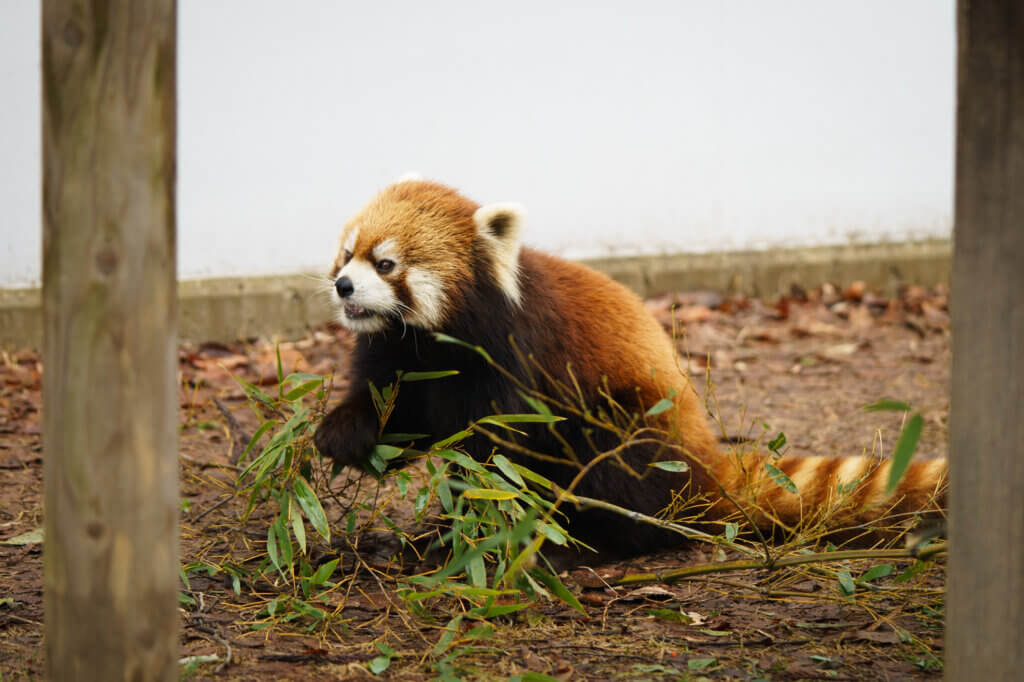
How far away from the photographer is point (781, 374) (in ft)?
16.3

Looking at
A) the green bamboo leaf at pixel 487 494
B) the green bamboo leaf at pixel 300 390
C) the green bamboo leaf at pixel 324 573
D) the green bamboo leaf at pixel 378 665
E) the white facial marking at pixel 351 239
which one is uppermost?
the white facial marking at pixel 351 239

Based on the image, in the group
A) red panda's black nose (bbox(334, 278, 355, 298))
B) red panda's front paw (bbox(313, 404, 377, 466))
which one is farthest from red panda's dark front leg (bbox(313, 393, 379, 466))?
red panda's black nose (bbox(334, 278, 355, 298))

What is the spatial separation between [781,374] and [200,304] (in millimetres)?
3120

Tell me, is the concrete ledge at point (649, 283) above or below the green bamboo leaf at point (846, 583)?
above

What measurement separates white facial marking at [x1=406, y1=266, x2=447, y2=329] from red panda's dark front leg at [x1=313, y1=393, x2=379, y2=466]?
11.8 inches

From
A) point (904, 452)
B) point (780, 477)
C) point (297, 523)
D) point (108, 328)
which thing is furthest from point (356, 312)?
point (904, 452)

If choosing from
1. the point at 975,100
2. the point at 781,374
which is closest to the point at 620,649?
the point at 975,100

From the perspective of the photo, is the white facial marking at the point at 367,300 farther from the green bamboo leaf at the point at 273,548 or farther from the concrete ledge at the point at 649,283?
the concrete ledge at the point at 649,283

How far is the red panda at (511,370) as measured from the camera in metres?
2.71

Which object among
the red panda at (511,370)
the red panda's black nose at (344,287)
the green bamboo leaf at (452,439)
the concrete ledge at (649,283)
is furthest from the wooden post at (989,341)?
the concrete ledge at (649,283)

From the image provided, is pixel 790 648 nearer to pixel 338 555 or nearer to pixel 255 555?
pixel 338 555

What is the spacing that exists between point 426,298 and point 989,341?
64.7 inches

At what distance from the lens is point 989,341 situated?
139 cm

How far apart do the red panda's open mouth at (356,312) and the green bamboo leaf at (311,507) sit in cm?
47
